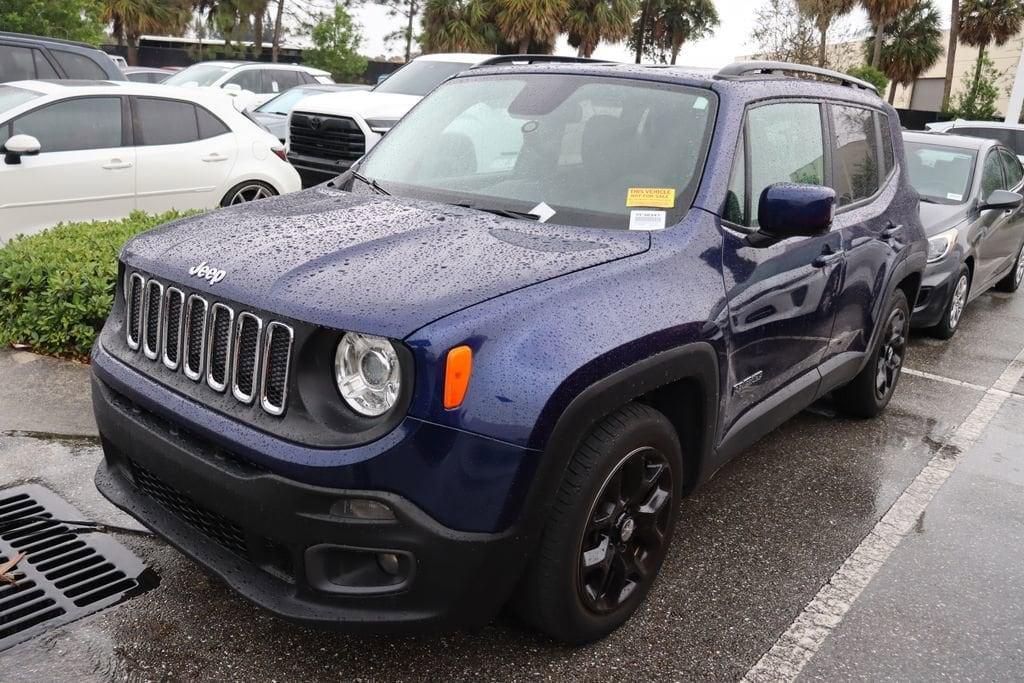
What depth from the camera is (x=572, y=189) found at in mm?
3371

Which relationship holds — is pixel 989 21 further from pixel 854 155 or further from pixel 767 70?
pixel 767 70

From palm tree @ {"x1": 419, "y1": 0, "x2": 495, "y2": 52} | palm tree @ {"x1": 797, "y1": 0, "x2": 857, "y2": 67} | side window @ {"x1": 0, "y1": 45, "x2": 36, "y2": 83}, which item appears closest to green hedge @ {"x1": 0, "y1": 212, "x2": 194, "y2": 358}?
side window @ {"x1": 0, "y1": 45, "x2": 36, "y2": 83}

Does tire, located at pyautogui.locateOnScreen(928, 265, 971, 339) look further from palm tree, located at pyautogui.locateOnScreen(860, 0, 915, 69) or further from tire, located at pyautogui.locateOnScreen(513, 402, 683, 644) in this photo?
palm tree, located at pyautogui.locateOnScreen(860, 0, 915, 69)

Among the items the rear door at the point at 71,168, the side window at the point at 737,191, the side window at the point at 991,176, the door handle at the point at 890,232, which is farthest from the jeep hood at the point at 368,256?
the side window at the point at 991,176

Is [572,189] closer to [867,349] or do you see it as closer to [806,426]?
[867,349]

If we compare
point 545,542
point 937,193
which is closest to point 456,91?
point 545,542

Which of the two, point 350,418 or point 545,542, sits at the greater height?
point 350,418

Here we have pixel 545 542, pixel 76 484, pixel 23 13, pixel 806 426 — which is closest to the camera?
pixel 545 542

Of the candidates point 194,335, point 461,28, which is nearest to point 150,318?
point 194,335

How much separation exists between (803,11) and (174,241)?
3936 centimetres

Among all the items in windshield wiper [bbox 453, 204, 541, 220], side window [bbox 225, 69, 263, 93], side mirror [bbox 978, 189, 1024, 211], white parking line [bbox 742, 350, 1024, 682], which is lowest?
white parking line [bbox 742, 350, 1024, 682]

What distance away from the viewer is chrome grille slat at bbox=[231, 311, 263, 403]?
8.31 feet

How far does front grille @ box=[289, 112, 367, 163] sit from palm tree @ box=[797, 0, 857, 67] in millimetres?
31212

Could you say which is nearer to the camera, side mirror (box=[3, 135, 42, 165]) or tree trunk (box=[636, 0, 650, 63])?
side mirror (box=[3, 135, 42, 165])
